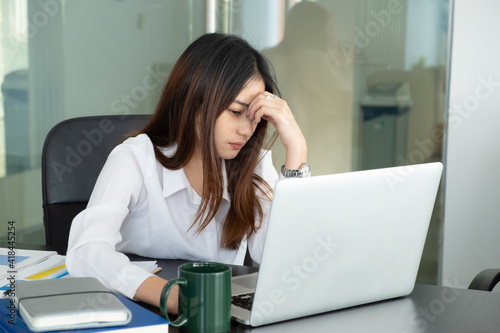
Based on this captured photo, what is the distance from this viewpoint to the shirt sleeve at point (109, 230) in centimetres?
120

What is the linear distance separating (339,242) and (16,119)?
6.33ft

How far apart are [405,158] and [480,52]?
2.03 ft

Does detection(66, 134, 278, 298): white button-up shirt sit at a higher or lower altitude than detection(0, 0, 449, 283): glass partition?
lower

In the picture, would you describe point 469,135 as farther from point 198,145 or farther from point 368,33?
point 198,145

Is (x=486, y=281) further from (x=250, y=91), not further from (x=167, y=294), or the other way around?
(x=167, y=294)

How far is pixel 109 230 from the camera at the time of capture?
1.37 meters

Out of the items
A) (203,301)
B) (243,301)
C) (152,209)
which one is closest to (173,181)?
(152,209)

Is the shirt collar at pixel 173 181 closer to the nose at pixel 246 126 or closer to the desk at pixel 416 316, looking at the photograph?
the nose at pixel 246 126

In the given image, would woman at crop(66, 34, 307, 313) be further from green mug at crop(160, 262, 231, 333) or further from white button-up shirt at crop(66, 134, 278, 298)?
green mug at crop(160, 262, 231, 333)

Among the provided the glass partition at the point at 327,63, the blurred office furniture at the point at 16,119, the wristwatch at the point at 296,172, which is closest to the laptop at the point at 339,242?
the wristwatch at the point at 296,172

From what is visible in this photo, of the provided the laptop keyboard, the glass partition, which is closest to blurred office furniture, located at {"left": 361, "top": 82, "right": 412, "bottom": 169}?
the glass partition

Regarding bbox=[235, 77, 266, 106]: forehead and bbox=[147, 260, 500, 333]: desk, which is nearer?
bbox=[147, 260, 500, 333]: desk

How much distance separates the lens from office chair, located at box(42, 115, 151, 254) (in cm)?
183

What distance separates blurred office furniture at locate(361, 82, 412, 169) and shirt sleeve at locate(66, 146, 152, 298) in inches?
72.2
